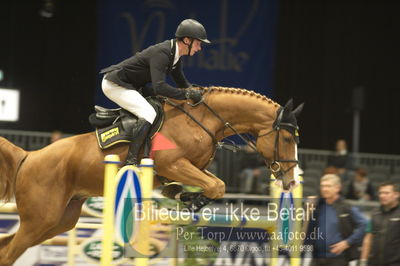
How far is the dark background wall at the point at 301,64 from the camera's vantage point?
12.8 meters

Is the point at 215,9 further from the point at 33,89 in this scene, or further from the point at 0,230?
the point at 0,230

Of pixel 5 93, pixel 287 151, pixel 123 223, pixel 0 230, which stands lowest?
pixel 0 230

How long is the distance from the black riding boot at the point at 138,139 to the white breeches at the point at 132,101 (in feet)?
0.18

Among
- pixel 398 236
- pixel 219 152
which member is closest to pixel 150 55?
pixel 398 236

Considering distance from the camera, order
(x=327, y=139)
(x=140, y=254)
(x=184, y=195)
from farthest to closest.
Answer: (x=327, y=139) < (x=184, y=195) < (x=140, y=254)

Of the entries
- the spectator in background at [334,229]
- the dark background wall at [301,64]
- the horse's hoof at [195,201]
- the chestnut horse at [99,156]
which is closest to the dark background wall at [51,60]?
the dark background wall at [301,64]

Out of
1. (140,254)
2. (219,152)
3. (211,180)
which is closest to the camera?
(140,254)

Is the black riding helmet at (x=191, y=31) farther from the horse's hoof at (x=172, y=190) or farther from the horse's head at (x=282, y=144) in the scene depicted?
the horse's hoof at (x=172, y=190)

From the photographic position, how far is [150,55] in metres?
4.74

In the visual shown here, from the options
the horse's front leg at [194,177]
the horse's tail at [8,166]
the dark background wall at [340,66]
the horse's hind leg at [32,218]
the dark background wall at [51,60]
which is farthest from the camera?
the dark background wall at [340,66]

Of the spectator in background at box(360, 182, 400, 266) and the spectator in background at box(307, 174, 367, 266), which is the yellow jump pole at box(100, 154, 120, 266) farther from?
the spectator in background at box(360, 182, 400, 266)

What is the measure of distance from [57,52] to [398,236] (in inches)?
372

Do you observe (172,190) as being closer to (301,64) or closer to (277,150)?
(277,150)

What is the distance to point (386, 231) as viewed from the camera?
4902mm
